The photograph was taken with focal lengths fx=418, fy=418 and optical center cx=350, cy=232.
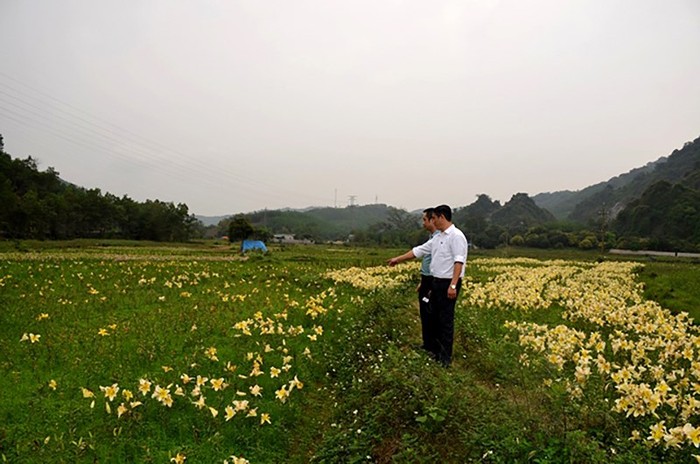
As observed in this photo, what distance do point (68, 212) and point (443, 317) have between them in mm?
76098

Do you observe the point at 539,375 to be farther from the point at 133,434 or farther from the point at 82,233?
the point at 82,233

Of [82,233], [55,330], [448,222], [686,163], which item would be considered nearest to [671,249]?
[686,163]

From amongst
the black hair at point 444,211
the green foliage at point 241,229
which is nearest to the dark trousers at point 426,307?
the black hair at point 444,211

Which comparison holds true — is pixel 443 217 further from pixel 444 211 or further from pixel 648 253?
pixel 648 253

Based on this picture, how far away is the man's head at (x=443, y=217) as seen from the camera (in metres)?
7.18

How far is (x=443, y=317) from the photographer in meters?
6.85

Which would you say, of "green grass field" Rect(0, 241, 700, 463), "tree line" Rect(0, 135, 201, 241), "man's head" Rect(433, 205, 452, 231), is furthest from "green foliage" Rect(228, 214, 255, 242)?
"man's head" Rect(433, 205, 452, 231)

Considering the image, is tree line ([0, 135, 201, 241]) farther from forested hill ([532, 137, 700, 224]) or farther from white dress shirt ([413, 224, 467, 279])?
forested hill ([532, 137, 700, 224])

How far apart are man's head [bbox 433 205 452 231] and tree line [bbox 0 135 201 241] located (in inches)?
2545

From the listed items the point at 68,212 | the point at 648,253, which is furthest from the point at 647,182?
the point at 68,212

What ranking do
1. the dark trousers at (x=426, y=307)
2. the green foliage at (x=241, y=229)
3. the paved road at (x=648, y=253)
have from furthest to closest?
1. the green foliage at (x=241, y=229)
2. the paved road at (x=648, y=253)
3. the dark trousers at (x=426, y=307)

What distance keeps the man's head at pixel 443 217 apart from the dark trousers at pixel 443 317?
0.93 metres

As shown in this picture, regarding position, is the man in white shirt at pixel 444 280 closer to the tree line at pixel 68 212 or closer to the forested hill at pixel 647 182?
the tree line at pixel 68 212

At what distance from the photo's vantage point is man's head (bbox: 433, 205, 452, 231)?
7180mm
